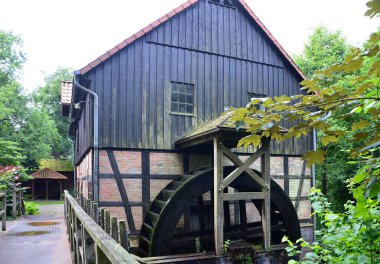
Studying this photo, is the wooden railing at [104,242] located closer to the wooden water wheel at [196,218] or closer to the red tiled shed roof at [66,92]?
the wooden water wheel at [196,218]

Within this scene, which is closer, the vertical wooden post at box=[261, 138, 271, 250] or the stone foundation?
the vertical wooden post at box=[261, 138, 271, 250]

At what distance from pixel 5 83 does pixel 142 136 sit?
2114 cm

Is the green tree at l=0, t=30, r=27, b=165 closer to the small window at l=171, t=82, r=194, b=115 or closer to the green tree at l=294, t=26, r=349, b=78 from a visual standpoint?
the small window at l=171, t=82, r=194, b=115

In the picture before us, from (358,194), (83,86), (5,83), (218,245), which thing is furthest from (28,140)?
(358,194)

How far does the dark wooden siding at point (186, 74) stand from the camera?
7828 mm

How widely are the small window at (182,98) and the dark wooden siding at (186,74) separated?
13 cm

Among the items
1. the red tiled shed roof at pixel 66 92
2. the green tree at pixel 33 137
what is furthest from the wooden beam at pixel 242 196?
the green tree at pixel 33 137

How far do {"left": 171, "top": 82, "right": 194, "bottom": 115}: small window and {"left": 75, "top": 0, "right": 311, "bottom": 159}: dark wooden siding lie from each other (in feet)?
0.42

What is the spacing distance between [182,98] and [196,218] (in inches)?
116

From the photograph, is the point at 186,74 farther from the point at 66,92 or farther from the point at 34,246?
the point at 66,92

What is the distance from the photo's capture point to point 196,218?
874 cm

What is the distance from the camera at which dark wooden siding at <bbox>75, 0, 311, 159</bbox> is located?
783 centimetres

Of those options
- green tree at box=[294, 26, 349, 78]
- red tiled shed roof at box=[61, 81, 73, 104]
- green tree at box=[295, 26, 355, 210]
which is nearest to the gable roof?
red tiled shed roof at box=[61, 81, 73, 104]

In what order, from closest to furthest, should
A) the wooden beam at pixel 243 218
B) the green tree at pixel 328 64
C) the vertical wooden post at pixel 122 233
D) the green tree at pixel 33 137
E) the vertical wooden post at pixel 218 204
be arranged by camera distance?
the vertical wooden post at pixel 122 233 < the vertical wooden post at pixel 218 204 < the wooden beam at pixel 243 218 < the green tree at pixel 328 64 < the green tree at pixel 33 137
